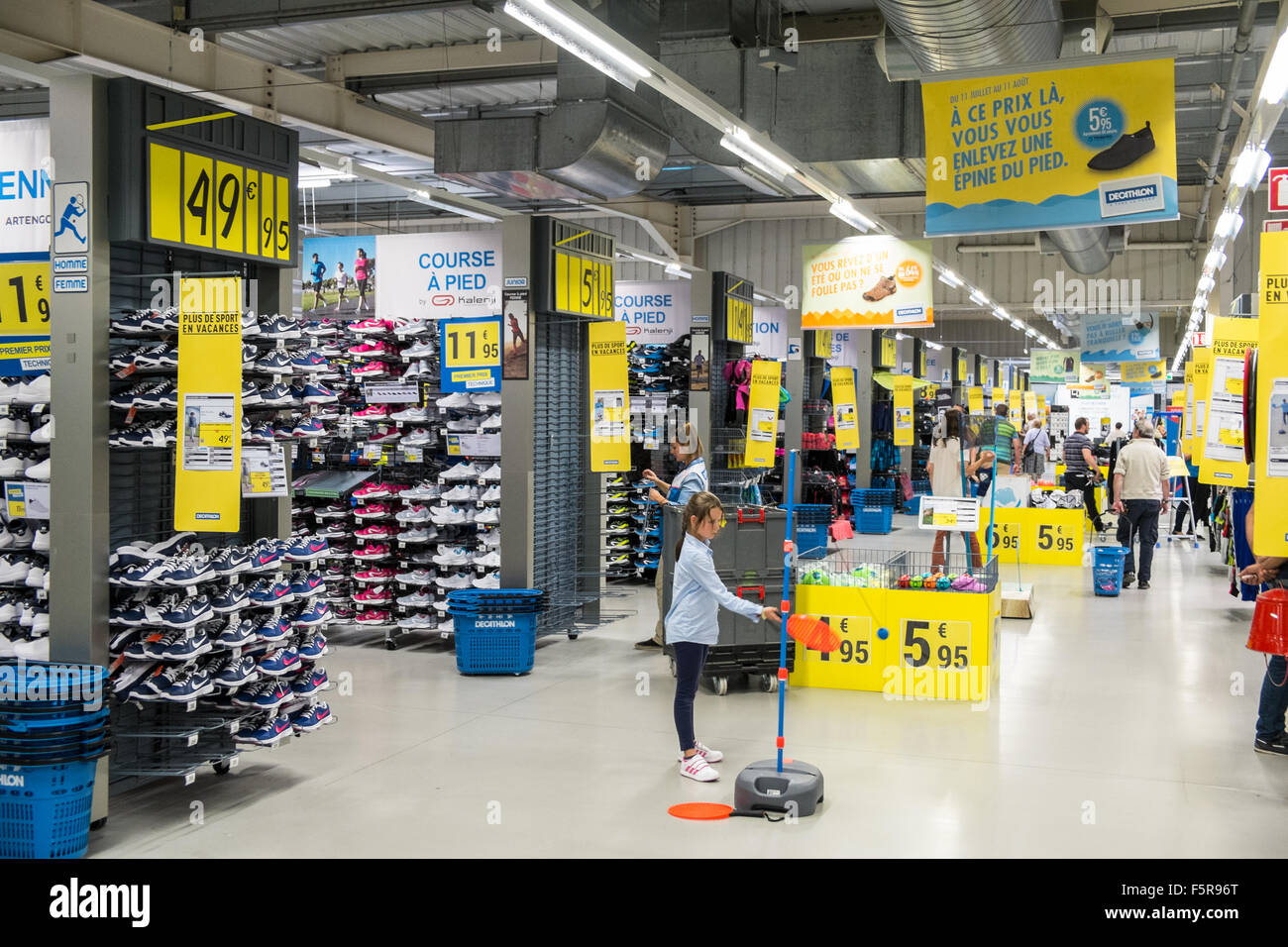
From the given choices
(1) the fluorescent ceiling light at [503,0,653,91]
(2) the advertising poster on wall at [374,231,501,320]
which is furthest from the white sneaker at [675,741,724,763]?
(2) the advertising poster on wall at [374,231,501,320]

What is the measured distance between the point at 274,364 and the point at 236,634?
4.51ft

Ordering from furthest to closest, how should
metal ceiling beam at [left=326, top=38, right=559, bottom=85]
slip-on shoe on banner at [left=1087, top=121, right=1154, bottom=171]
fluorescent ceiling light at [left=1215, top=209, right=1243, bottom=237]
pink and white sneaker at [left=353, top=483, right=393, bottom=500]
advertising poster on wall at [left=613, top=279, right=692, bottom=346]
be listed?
advertising poster on wall at [left=613, top=279, right=692, bottom=346]
metal ceiling beam at [left=326, top=38, right=559, bottom=85]
fluorescent ceiling light at [left=1215, top=209, right=1243, bottom=237]
pink and white sneaker at [left=353, top=483, right=393, bottom=500]
slip-on shoe on banner at [left=1087, top=121, right=1154, bottom=171]

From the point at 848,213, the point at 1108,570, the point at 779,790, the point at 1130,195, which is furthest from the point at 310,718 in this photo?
the point at 1108,570

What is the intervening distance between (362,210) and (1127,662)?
719 inches

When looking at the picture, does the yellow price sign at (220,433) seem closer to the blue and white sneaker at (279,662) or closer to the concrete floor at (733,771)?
the blue and white sneaker at (279,662)

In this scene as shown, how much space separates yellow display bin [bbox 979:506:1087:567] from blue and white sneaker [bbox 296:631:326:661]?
10903 mm

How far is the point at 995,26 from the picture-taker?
302 inches

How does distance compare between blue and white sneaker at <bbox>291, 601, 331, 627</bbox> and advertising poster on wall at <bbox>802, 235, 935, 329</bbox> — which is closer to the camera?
blue and white sneaker at <bbox>291, 601, 331, 627</bbox>

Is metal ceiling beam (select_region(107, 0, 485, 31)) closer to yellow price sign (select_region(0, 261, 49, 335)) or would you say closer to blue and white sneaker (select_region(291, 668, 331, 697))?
yellow price sign (select_region(0, 261, 49, 335))

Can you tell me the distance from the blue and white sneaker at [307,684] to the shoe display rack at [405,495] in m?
3.38

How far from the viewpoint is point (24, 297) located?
5895 millimetres

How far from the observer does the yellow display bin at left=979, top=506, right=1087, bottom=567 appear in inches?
602

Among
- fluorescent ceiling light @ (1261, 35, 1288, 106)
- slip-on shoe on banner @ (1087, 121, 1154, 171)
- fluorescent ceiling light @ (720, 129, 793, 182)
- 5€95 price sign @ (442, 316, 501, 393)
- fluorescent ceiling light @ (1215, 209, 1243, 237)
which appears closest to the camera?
fluorescent ceiling light @ (1261, 35, 1288, 106)

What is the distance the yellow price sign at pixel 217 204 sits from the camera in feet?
18.3
